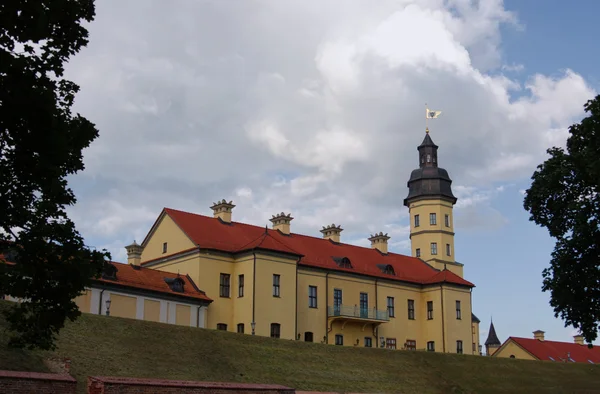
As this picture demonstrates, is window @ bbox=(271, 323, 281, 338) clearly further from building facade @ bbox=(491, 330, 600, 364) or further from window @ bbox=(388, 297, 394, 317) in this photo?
building facade @ bbox=(491, 330, 600, 364)

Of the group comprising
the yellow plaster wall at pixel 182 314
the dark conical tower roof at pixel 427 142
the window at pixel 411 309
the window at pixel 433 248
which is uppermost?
the dark conical tower roof at pixel 427 142

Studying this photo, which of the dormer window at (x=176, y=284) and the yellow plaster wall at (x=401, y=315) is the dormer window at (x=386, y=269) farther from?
the dormer window at (x=176, y=284)

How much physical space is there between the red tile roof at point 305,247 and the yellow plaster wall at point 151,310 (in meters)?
4.87

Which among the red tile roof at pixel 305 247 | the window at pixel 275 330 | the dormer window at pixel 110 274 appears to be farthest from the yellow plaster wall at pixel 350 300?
the dormer window at pixel 110 274

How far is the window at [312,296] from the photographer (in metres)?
50.9

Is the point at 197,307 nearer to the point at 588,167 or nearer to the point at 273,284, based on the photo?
the point at 273,284

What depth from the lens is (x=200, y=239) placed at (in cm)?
4769

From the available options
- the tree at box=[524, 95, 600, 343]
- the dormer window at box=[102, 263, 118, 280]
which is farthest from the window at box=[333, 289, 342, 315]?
the tree at box=[524, 95, 600, 343]

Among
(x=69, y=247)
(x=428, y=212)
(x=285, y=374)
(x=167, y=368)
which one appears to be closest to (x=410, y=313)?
(x=428, y=212)

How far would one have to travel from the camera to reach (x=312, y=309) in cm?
5088

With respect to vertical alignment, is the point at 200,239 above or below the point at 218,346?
above

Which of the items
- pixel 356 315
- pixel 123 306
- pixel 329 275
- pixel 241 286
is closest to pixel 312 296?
pixel 329 275

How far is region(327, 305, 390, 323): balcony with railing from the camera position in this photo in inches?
2037

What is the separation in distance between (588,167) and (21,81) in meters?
19.6
